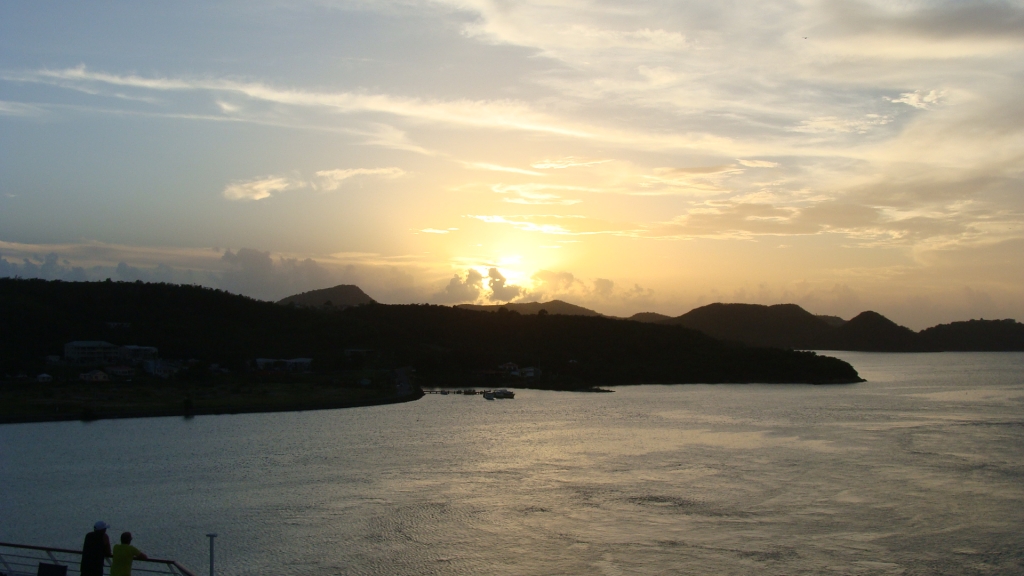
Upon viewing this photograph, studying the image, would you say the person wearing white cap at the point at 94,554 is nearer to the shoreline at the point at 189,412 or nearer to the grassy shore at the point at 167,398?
the shoreline at the point at 189,412

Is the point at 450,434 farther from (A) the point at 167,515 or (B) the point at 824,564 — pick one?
(B) the point at 824,564

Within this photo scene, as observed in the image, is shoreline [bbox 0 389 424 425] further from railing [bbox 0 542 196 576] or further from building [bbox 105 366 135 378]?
railing [bbox 0 542 196 576]

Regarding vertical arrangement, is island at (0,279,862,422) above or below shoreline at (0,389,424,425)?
above

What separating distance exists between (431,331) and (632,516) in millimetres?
76129

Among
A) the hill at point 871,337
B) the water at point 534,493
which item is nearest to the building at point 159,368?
the water at point 534,493

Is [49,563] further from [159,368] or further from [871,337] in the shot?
[871,337]

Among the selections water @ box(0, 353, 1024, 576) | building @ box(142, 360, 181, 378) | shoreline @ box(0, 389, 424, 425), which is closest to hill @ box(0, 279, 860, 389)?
building @ box(142, 360, 181, 378)

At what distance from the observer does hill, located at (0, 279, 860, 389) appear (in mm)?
71438

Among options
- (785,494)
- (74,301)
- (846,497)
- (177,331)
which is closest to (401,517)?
(785,494)

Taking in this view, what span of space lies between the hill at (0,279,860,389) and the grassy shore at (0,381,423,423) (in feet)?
32.0

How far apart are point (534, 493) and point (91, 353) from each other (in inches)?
2187

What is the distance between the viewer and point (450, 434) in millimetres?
38188

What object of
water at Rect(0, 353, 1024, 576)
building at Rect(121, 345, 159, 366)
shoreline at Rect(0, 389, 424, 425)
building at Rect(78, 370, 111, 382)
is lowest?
water at Rect(0, 353, 1024, 576)

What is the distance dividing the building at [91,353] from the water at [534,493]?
26156 millimetres
